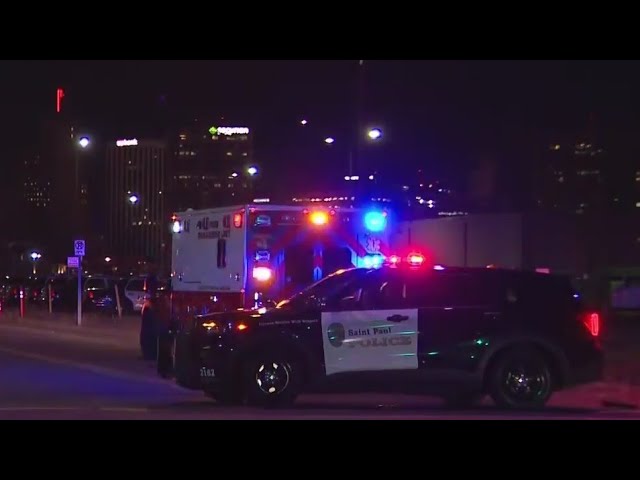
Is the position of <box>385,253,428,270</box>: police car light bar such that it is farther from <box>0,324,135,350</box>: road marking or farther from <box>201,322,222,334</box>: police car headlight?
<box>0,324,135,350</box>: road marking

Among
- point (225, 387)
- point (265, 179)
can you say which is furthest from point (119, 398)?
point (265, 179)

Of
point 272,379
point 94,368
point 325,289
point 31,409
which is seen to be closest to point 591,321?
point 325,289

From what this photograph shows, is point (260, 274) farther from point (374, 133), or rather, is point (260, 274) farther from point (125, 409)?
point (374, 133)

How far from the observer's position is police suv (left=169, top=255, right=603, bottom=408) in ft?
40.3

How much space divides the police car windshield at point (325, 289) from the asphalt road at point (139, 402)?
1288 mm

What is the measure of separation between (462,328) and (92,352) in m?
11.3

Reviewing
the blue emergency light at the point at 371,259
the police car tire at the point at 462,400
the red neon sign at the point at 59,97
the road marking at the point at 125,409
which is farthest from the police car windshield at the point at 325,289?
the red neon sign at the point at 59,97

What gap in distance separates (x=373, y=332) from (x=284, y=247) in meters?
5.08

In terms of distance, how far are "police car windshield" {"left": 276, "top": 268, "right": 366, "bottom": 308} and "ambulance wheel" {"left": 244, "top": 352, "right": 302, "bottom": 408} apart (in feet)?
2.27

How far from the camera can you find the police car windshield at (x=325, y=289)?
12.4 m

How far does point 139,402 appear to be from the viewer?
43.1ft

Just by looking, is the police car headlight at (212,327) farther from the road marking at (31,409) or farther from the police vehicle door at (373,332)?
the road marking at (31,409)

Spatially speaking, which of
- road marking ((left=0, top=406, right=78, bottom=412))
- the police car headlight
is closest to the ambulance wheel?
the police car headlight
